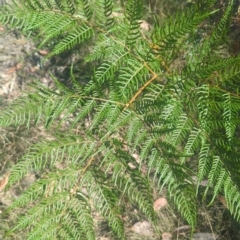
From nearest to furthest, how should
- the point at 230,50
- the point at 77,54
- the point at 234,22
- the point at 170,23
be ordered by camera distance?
the point at 170,23, the point at 234,22, the point at 230,50, the point at 77,54

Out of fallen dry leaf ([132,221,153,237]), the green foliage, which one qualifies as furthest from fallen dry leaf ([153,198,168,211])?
the green foliage

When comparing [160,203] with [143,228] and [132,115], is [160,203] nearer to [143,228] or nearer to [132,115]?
[143,228]

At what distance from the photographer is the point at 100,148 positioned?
6.72 feet

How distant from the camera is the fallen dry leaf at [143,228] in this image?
2.90m

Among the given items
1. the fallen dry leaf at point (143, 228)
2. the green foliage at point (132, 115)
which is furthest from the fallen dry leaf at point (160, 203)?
the green foliage at point (132, 115)

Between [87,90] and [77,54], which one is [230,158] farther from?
[77,54]

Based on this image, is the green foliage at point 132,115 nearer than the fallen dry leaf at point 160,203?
Yes

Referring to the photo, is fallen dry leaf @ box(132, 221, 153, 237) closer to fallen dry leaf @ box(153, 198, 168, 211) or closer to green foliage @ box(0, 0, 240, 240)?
fallen dry leaf @ box(153, 198, 168, 211)

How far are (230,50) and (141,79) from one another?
1186mm

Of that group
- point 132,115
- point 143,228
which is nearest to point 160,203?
point 143,228

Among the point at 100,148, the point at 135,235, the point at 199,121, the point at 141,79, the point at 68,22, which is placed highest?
the point at 68,22

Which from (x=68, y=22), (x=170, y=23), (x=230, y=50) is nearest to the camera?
(x=170, y=23)

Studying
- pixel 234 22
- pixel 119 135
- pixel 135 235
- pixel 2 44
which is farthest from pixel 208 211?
pixel 2 44

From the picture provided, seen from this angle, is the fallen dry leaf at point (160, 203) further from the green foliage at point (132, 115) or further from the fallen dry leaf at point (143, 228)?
the green foliage at point (132, 115)
